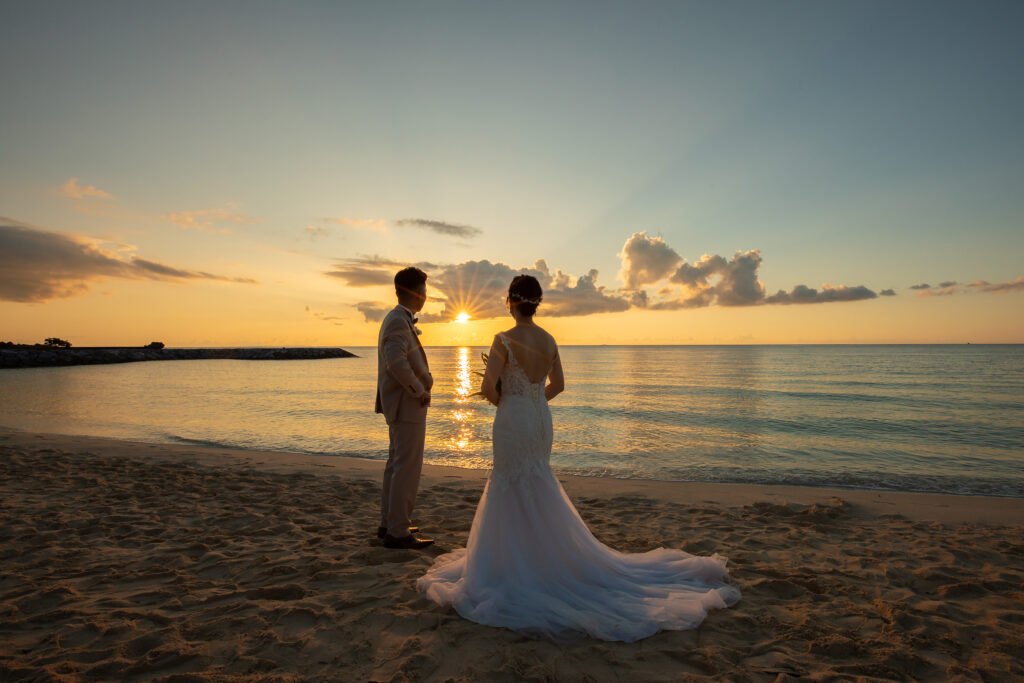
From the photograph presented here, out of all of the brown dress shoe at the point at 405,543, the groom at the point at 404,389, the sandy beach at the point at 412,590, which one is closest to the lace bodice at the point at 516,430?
the groom at the point at 404,389

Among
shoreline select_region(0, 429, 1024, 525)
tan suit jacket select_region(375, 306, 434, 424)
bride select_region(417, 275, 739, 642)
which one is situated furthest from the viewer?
shoreline select_region(0, 429, 1024, 525)

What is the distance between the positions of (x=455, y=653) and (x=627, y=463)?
9.60m

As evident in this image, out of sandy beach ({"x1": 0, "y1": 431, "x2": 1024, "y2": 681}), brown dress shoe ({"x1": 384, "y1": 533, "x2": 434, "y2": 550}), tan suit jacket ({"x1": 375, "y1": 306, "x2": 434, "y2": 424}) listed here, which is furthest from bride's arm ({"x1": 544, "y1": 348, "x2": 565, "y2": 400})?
brown dress shoe ({"x1": 384, "y1": 533, "x2": 434, "y2": 550})

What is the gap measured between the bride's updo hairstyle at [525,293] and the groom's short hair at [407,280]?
1.32 metres

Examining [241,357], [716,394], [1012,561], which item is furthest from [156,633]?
[241,357]

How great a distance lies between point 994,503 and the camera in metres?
8.18

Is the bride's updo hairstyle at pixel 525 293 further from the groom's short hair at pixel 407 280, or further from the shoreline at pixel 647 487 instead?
the shoreline at pixel 647 487

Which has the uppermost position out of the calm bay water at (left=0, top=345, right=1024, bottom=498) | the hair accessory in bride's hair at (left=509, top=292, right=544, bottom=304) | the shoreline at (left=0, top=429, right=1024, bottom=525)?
the hair accessory in bride's hair at (left=509, top=292, right=544, bottom=304)

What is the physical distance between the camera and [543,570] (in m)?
3.97

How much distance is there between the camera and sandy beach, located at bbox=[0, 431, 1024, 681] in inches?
123

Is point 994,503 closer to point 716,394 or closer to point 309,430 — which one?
point 309,430

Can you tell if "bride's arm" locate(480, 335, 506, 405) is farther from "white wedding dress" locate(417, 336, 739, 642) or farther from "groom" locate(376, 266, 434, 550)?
"groom" locate(376, 266, 434, 550)

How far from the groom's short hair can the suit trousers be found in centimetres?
132

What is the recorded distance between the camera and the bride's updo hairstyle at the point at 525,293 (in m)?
4.08
